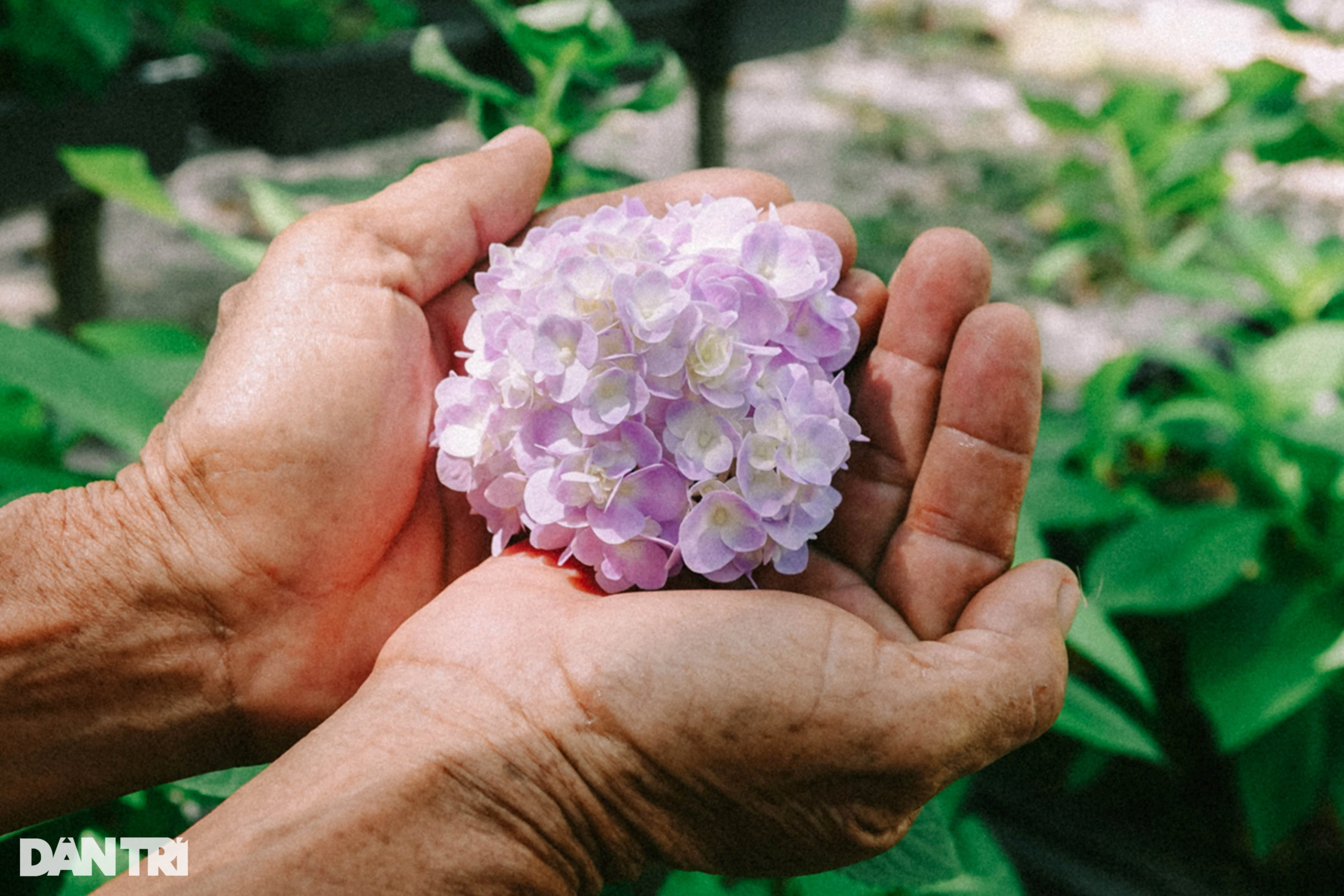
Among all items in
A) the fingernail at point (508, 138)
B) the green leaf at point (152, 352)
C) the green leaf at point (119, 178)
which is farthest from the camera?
the green leaf at point (119, 178)

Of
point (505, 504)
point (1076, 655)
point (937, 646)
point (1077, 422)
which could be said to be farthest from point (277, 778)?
point (1077, 422)

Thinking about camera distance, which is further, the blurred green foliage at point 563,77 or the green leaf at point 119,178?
the green leaf at point 119,178

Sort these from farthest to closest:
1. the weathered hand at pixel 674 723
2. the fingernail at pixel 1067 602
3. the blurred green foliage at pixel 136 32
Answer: the blurred green foliage at pixel 136 32 → the fingernail at pixel 1067 602 → the weathered hand at pixel 674 723

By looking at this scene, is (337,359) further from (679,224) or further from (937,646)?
(937,646)

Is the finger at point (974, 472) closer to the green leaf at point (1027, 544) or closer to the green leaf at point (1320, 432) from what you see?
the green leaf at point (1027, 544)

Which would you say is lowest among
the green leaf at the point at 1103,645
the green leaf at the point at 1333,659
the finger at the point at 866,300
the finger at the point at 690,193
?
the green leaf at the point at 1333,659

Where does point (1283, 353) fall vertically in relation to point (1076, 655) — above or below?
above

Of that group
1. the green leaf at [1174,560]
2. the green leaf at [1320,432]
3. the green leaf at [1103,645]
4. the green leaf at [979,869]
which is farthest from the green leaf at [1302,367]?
the green leaf at [979,869]
